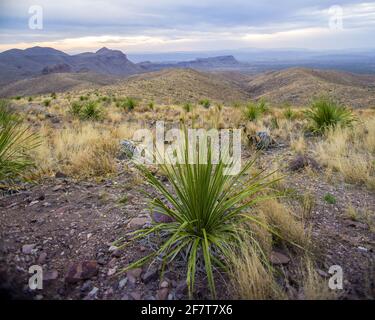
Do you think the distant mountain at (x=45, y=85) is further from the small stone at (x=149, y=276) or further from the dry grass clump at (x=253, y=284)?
the dry grass clump at (x=253, y=284)

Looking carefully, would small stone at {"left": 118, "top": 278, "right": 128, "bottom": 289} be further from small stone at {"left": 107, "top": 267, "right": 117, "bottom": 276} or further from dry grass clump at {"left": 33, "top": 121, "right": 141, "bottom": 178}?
dry grass clump at {"left": 33, "top": 121, "right": 141, "bottom": 178}

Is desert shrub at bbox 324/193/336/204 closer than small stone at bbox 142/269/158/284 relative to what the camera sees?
No

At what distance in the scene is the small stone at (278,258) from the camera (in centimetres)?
255

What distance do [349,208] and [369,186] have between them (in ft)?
3.26

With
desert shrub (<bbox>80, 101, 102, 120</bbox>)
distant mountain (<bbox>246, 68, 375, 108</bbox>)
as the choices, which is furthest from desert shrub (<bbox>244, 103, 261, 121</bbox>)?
distant mountain (<bbox>246, 68, 375, 108</bbox>)

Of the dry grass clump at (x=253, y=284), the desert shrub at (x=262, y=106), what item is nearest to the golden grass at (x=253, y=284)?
the dry grass clump at (x=253, y=284)

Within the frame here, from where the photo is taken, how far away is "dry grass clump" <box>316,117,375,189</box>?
14.6 ft

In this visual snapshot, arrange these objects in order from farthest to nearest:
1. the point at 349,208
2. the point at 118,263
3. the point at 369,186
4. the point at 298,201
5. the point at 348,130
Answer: the point at 348,130 → the point at 369,186 → the point at 298,201 → the point at 349,208 → the point at 118,263

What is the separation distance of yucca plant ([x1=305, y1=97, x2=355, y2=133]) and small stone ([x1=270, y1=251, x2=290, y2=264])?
5.66m

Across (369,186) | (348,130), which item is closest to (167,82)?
(348,130)
